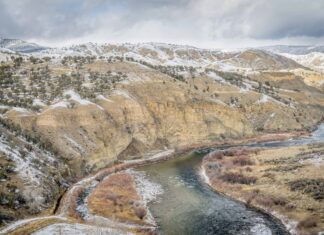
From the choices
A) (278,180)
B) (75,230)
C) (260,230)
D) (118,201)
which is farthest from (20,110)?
(260,230)

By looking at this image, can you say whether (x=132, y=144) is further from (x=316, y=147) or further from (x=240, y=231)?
(x=240, y=231)

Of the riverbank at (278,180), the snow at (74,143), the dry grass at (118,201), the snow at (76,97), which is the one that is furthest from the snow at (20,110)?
the riverbank at (278,180)

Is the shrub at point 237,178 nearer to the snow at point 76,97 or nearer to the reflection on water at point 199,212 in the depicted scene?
the reflection on water at point 199,212

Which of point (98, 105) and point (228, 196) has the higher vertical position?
point (98, 105)

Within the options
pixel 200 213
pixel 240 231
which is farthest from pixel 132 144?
pixel 240 231

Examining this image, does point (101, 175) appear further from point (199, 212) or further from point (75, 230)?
point (75, 230)
